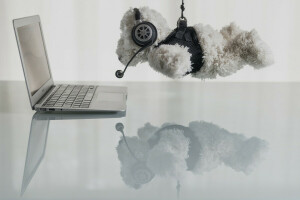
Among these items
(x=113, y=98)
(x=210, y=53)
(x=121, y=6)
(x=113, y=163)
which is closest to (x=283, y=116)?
(x=210, y=53)

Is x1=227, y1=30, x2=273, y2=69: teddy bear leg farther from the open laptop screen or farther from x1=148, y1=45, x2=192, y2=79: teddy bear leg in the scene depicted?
the open laptop screen

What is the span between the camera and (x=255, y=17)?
10.7ft

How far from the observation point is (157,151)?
0.96m

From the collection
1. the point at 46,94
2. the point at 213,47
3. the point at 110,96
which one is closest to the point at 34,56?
the point at 46,94

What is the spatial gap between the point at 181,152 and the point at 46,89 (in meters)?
0.63

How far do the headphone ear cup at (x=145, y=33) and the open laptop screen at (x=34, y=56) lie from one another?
29cm

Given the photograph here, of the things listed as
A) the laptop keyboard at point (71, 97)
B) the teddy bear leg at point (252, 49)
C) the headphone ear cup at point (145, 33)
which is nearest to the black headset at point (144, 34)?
the headphone ear cup at point (145, 33)

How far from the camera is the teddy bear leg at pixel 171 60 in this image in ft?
3.28

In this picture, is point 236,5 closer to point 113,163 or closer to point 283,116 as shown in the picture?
point 283,116

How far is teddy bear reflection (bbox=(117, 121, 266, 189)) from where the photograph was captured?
856mm

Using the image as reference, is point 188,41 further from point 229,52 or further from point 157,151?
point 157,151

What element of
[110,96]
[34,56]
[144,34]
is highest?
[144,34]

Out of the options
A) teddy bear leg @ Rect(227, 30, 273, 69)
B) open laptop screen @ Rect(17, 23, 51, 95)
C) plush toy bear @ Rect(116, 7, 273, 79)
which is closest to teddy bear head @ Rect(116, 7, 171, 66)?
plush toy bear @ Rect(116, 7, 273, 79)

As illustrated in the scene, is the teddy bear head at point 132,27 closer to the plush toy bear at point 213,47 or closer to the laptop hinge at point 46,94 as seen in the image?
the plush toy bear at point 213,47
